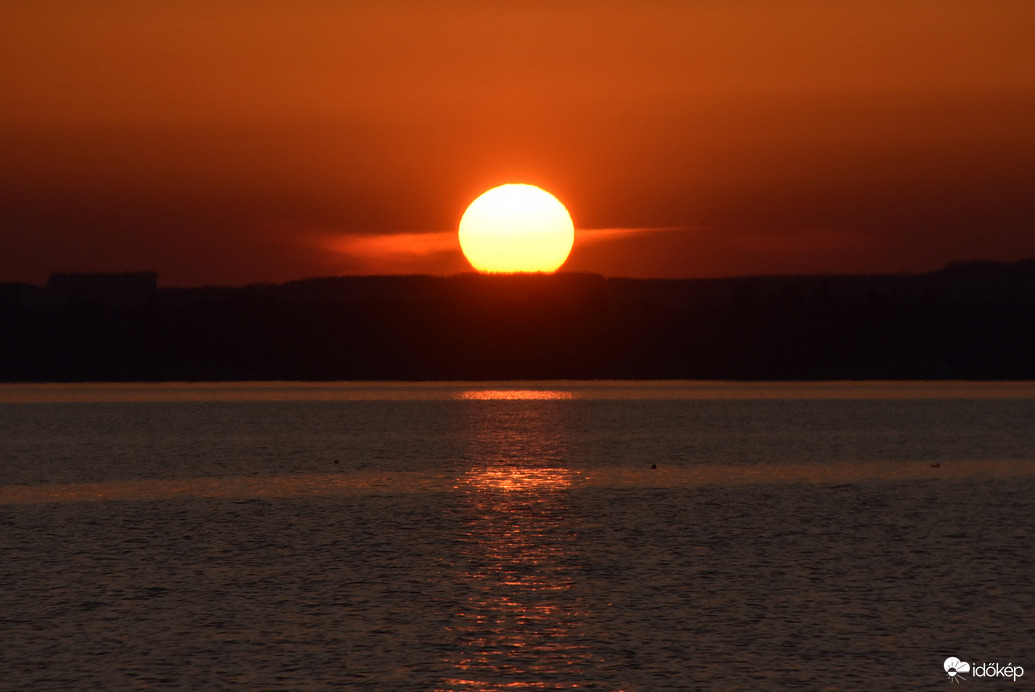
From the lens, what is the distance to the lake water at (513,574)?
62.7ft

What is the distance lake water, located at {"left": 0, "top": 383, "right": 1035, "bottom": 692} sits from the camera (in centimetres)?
1912

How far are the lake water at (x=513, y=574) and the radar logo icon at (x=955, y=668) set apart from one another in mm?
166

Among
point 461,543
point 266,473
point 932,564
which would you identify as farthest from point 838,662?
point 266,473

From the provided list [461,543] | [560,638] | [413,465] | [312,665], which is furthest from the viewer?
[413,465]

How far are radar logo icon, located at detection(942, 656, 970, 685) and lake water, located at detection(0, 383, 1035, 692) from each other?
0.54ft

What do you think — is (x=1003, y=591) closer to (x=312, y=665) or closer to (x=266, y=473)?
(x=312, y=665)

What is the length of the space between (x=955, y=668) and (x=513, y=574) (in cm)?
1013

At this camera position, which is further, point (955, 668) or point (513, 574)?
point (513, 574)

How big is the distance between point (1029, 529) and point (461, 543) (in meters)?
13.8

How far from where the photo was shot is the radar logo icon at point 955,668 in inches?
728

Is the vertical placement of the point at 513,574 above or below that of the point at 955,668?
above

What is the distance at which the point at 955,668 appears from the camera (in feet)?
62.1

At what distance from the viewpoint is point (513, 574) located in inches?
1070

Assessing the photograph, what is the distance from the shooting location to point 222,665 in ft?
62.6
